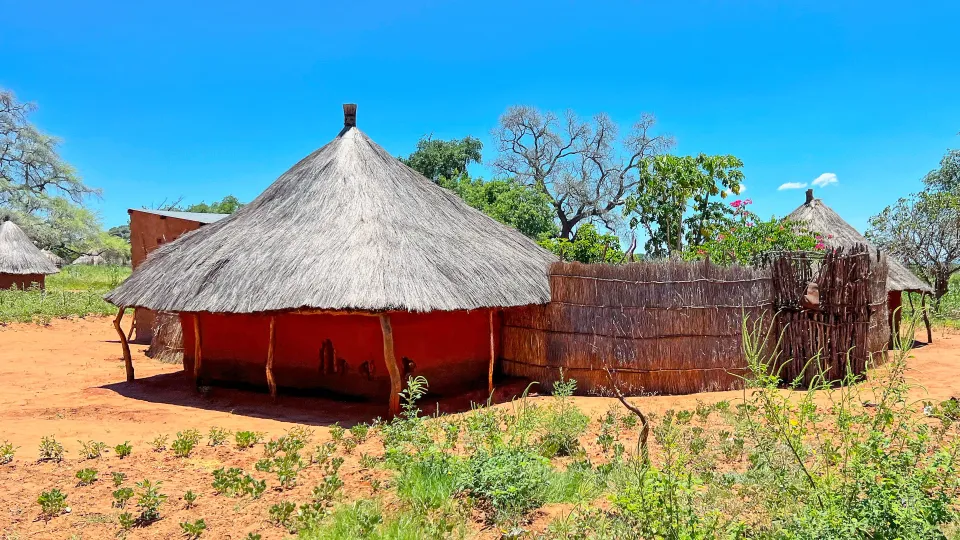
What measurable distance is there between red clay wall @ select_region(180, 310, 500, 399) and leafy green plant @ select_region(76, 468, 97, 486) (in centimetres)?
328

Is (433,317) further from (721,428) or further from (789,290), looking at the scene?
(789,290)

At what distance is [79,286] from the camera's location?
84.2 ft

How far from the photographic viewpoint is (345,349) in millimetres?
8039

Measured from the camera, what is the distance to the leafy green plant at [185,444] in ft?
18.7

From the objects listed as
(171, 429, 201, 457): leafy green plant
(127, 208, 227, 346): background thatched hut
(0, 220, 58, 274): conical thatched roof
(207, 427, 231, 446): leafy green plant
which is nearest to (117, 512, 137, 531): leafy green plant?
(171, 429, 201, 457): leafy green plant

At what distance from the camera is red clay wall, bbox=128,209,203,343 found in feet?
43.0

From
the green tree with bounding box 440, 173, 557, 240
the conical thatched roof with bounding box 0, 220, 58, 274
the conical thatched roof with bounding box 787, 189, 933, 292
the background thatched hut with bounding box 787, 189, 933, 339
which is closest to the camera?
the background thatched hut with bounding box 787, 189, 933, 339

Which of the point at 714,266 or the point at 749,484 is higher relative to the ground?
the point at 714,266

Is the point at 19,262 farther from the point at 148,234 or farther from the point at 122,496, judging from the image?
the point at 122,496

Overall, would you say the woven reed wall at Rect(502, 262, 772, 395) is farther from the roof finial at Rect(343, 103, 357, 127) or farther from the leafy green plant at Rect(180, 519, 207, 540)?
the leafy green plant at Rect(180, 519, 207, 540)

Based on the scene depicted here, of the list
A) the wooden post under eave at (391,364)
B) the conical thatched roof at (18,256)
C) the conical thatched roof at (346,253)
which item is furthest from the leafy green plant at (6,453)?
the conical thatched roof at (18,256)

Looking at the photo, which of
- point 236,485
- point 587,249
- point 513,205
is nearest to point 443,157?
point 513,205

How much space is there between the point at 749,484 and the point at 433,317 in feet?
15.0

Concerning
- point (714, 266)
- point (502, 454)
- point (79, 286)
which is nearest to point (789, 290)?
point (714, 266)
